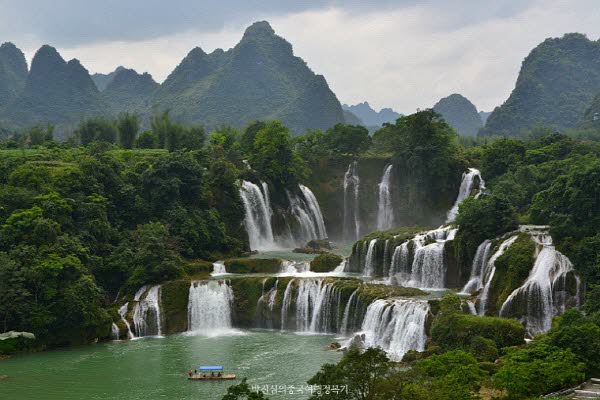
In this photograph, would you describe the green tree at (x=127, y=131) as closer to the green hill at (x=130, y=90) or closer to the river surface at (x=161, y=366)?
the river surface at (x=161, y=366)

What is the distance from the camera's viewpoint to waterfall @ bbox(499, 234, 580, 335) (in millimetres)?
29688

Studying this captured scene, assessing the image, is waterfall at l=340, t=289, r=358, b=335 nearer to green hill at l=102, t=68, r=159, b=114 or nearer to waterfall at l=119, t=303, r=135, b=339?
waterfall at l=119, t=303, r=135, b=339

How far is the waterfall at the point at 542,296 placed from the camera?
29.7 m

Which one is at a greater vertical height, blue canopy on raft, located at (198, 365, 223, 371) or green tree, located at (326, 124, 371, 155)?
Result: green tree, located at (326, 124, 371, 155)

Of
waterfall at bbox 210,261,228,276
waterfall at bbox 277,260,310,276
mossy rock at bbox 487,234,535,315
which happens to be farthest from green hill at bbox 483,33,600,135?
mossy rock at bbox 487,234,535,315

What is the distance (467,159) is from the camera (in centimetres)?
5675

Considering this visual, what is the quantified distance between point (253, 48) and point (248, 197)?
9596 cm

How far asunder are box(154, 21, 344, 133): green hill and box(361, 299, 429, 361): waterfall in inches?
3700

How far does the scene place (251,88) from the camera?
138375 mm

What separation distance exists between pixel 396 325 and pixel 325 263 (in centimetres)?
1082

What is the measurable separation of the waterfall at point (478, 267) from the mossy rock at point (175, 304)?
1270cm

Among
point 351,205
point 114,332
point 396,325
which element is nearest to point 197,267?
point 114,332

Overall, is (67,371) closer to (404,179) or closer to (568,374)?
(568,374)

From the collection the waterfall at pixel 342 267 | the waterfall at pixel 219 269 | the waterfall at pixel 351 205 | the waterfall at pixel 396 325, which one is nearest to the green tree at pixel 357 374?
the waterfall at pixel 396 325
